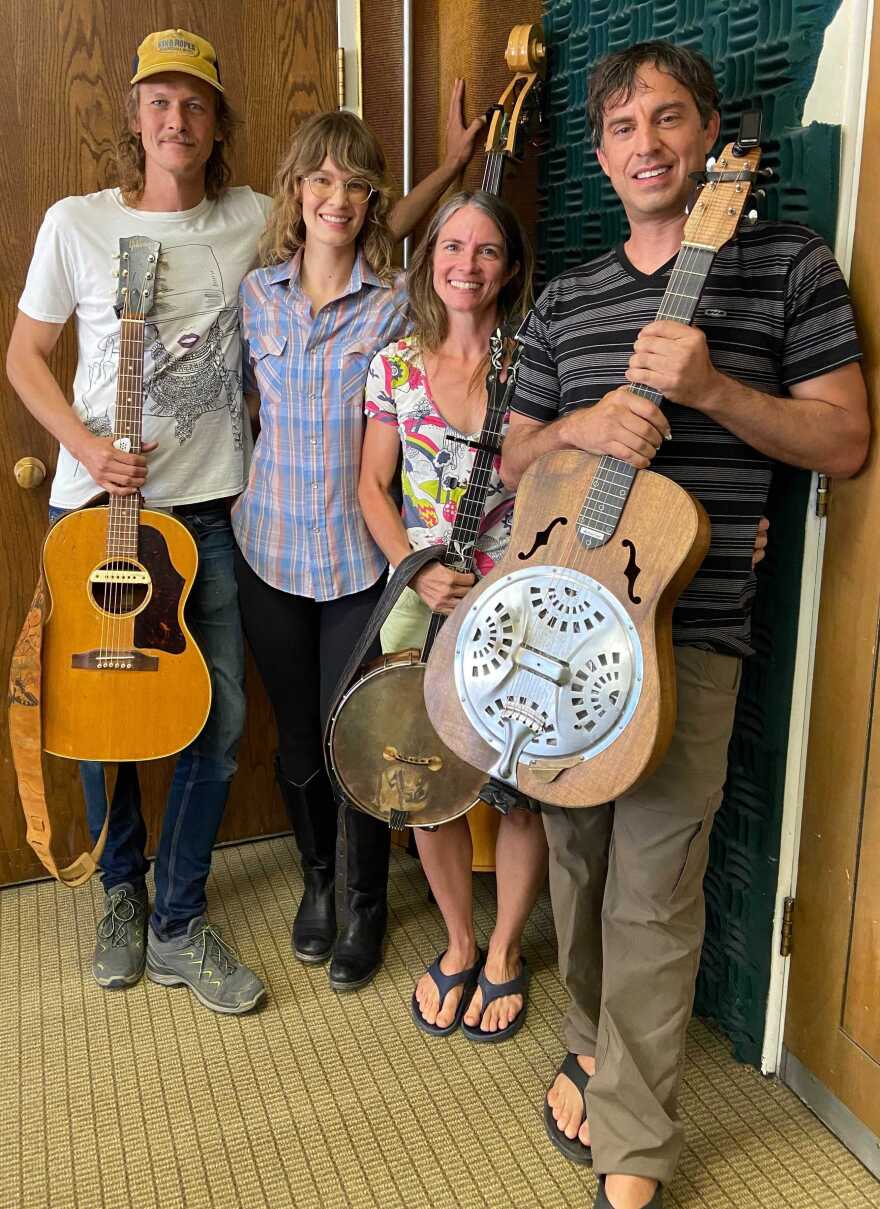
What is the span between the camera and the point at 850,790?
165 cm

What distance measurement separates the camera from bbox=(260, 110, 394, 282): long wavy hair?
6.27 ft

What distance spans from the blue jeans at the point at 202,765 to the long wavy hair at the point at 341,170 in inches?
21.3

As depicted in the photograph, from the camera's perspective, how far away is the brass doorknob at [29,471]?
2.36 meters

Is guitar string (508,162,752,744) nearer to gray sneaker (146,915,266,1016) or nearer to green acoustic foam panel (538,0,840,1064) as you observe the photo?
green acoustic foam panel (538,0,840,1064)

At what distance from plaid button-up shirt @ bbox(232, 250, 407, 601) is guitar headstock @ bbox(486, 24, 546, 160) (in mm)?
381

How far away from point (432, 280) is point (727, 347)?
0.64 m

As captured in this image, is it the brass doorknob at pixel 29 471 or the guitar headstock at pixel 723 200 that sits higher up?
the guitar headstock at pixel 723 200

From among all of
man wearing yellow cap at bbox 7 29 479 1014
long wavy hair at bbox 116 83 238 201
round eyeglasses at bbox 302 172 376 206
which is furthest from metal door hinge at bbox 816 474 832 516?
long wavy hair at bbox 116 83 238 201

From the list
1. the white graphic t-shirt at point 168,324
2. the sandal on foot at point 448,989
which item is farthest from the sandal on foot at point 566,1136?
the white graphic t-shirt at point 168,324

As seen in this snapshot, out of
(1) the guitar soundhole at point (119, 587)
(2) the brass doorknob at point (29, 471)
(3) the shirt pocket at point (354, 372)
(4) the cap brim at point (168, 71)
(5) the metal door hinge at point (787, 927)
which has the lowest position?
(5) the metal door hinge at point (787, 927)

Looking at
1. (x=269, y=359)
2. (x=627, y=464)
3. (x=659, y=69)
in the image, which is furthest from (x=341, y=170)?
(x=627, y=464)

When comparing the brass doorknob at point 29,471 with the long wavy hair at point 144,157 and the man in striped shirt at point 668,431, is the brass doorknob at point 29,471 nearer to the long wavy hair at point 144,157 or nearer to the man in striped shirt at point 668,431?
the long wavy hair at point 144,157

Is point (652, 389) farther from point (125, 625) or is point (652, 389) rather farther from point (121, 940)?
point (121, 940)

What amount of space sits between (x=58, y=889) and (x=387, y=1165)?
122 centimetres
